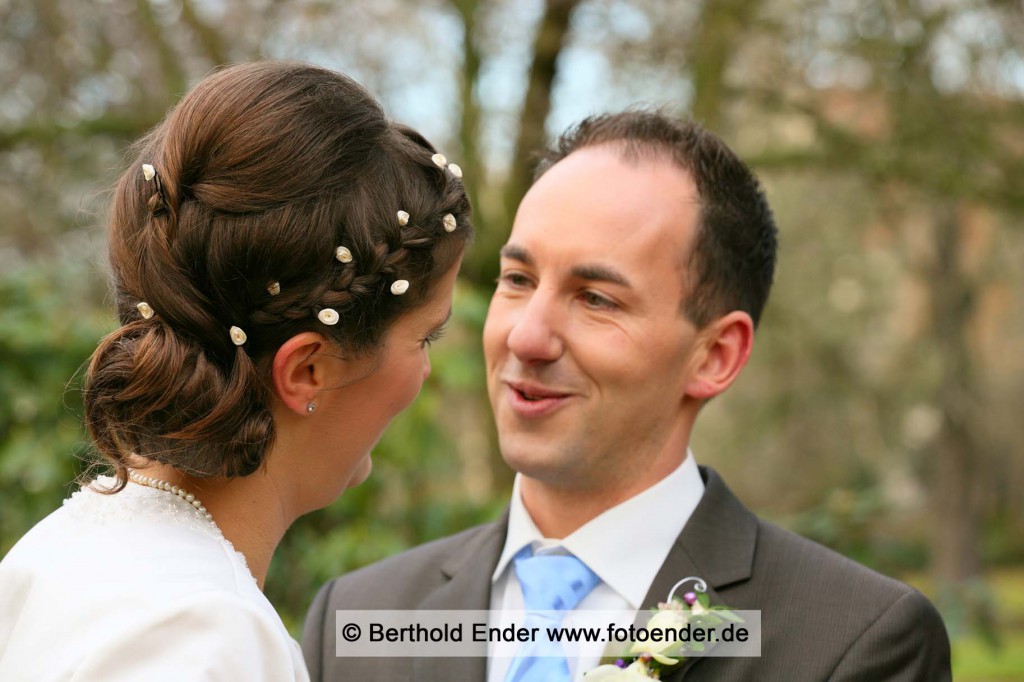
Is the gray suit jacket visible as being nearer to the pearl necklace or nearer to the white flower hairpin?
the pearl necklace

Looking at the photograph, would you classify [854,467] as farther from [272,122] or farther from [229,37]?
[272,122]

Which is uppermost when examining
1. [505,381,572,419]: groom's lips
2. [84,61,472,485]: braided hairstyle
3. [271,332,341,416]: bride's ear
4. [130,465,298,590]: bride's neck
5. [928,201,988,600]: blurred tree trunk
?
[84,61,472,485]: braided hairstyle

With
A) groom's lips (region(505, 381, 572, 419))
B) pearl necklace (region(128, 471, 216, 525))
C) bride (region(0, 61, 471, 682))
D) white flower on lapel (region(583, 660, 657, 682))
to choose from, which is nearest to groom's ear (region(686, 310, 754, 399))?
groom's lips (region(505, 381, 572, 419))

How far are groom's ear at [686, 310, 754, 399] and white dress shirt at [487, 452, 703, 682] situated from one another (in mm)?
221

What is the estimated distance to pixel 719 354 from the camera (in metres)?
3.02

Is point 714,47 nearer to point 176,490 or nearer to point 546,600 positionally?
point 546,600

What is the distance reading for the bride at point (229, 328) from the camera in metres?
1.76

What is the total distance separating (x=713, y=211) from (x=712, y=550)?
0.88 metres

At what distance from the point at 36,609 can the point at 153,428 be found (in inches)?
12.9

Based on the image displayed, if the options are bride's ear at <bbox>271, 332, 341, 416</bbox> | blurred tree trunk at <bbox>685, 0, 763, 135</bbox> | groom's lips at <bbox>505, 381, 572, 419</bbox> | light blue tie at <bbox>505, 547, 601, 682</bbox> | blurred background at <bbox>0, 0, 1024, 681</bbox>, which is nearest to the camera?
bride's ear at <bbox>271, 332, 341, 416</bbox>

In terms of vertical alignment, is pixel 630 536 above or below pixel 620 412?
below

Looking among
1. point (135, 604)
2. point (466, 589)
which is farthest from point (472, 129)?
point (135, 604)

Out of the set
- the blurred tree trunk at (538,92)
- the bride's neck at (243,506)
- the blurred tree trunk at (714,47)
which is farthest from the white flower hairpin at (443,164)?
the blurred tree trunk at (538,92)

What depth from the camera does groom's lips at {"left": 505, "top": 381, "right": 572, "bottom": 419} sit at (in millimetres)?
2820
